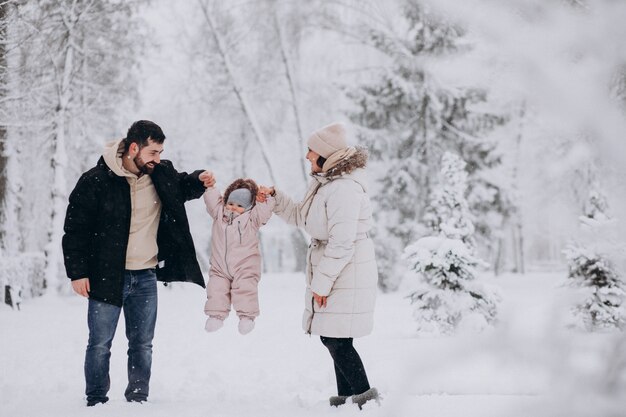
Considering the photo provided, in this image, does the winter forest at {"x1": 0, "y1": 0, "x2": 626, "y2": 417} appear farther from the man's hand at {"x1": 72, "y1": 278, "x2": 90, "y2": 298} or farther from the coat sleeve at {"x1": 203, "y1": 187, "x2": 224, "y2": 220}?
the coat sleeve at {"x1": 203, "y1": 187, "x2": 224, "y2": 220}

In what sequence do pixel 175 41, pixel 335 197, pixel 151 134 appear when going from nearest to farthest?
1. pixel 335 197
2. pixel 151 134
3. pixel 175 41

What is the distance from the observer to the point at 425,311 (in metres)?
8.27

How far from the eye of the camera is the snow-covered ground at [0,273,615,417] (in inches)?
33.5

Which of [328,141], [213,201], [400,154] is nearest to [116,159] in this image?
[213,201]

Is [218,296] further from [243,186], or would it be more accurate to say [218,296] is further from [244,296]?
[243,186]

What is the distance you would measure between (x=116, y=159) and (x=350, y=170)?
5.47ft

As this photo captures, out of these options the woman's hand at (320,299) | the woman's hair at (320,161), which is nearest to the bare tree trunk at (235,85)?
the woman's hair at (320,161)

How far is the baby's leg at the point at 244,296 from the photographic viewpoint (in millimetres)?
3932

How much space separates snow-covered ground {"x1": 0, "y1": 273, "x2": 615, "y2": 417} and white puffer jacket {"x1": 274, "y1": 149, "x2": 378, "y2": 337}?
1.97 feet

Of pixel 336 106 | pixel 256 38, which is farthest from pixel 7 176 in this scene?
pixel 336 106

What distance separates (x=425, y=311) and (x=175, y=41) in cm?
1145

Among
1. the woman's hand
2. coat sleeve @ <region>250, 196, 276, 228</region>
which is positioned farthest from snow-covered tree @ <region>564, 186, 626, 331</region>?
coat sleeve @ <region>250, 196, 276, 228</region>

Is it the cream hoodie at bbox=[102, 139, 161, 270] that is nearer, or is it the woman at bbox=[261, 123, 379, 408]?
the woman at bbox=[261, 123, 379, 408]

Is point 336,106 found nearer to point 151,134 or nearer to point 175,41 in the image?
point 175,41
